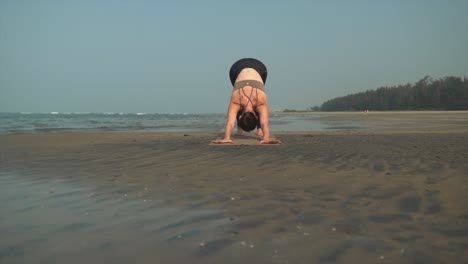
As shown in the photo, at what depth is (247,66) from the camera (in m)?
9.06

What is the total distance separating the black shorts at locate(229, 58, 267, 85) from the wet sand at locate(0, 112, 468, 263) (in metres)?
4.23

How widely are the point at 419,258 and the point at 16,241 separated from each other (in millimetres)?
2520

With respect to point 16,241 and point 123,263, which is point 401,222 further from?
point 16,241

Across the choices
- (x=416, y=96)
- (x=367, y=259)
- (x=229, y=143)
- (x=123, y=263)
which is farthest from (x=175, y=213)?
(x=416, y=96)

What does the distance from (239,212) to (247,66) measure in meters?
6.65

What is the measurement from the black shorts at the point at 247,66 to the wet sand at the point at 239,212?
13.9 ft

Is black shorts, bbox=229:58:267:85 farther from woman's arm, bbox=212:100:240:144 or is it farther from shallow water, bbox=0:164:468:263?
shallow water, bbox=0:164:468:263

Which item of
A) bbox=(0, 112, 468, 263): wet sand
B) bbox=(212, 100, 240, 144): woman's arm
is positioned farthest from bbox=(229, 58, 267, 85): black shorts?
bbox=(0, 112, 468, 263): wet sand

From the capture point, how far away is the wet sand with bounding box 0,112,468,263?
206 cm

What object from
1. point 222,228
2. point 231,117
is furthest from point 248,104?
point 222,228

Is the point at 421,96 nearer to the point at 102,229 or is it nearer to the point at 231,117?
the point at 231,117

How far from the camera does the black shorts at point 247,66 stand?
9.11 meters

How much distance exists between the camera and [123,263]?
6.32 feet

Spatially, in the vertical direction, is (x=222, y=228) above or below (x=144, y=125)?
below
